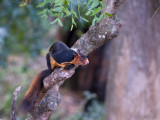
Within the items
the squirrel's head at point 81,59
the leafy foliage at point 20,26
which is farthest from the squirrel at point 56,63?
the leafy foliage at point 20,26

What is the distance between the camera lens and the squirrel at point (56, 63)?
1749 millimetres

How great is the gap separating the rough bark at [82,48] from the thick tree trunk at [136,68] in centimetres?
118

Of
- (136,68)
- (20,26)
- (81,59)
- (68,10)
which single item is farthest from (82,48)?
(20,26)

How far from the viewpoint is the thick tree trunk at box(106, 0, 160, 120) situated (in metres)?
2.96

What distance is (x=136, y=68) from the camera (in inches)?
124

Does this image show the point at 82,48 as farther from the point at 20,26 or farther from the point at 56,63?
the point at 20,26

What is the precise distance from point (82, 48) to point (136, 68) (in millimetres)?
1438

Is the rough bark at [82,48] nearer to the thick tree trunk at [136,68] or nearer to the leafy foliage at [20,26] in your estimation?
the thick tree trunk at [136,68]

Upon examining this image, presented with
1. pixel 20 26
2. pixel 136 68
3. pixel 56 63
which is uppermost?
A: pixel 20 26

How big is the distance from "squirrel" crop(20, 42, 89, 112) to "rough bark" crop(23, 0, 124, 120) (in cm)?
6

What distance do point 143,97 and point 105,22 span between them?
1.69 metres

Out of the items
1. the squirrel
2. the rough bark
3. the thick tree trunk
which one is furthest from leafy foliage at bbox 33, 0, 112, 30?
the thick tree trunk

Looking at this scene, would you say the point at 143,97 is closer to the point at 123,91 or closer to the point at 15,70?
the point at 123,91

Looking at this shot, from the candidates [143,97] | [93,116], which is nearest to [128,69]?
[143,97]
